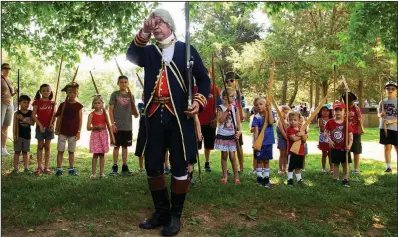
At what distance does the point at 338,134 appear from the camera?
643 centimetres

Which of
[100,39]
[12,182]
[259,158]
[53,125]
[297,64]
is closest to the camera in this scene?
[12,182]

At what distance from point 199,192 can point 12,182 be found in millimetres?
2806

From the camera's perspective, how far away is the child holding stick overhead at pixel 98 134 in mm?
6211

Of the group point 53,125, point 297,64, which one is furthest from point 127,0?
point 297,64

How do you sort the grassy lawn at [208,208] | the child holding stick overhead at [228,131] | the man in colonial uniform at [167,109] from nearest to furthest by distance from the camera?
the man in colonial uniform at [167,109] < the grassy lawn at [208,208] < the child holding stick overhead at [228,131]

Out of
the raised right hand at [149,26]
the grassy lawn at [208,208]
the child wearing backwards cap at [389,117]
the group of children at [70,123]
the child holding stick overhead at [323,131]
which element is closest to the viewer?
the raised right hand at [149,26]

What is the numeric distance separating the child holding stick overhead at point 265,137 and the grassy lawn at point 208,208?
266mm

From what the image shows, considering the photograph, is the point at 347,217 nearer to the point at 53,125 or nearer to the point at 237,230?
the point at 237,230

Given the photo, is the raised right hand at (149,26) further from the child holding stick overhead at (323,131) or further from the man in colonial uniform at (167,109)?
the child holding stick overhead at (323,131)

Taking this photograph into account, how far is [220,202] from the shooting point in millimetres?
4691

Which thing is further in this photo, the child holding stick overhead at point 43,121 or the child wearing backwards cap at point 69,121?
the child holding stick overhead at point 43,121

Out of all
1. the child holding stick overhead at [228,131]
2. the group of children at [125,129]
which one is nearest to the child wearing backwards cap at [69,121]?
the group of children at [125,129]

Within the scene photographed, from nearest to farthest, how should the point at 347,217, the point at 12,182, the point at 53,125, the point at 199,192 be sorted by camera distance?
the point at 347,217 < the point at 199,192 < the point at 12,182 < the point at 53,125

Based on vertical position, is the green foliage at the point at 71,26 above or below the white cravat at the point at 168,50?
above
